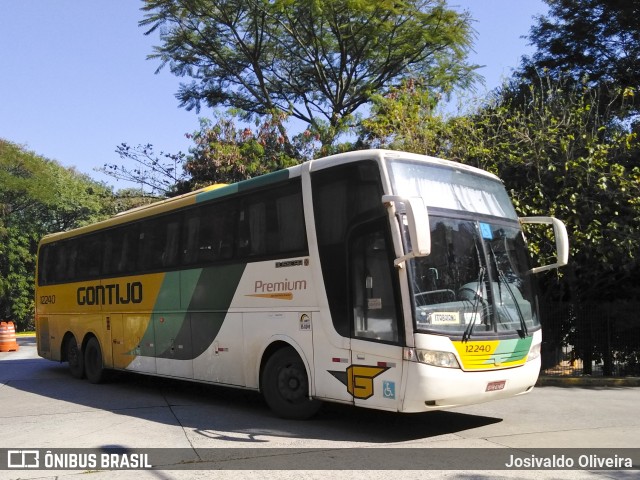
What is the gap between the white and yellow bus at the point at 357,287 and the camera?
738 centimetres

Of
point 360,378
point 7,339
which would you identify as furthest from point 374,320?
point 7,339

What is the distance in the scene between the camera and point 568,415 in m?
9.66

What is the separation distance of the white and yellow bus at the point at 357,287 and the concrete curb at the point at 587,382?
235 inches

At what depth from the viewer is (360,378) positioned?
25.4 feet

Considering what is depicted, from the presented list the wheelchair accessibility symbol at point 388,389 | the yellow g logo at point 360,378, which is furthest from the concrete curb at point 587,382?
the wheelchair accessibility symbol at point 388,389

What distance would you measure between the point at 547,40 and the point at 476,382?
18.3 metres

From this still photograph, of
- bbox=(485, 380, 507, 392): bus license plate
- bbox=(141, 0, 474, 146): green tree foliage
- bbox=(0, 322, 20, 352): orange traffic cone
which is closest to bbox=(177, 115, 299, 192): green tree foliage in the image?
bbox=(141, 0, 474, 146): green tree foliage

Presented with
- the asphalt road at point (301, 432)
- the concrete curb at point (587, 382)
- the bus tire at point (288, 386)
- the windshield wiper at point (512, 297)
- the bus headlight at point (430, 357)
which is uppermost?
the windshield wiper at point (512, 297)

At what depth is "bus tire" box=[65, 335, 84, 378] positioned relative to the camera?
1462 centimetres

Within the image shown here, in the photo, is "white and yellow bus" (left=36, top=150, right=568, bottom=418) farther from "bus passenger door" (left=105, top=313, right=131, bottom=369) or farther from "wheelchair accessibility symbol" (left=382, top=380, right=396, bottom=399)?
"bus passenger door" (left=105, top=313, right=131, bottom=369)

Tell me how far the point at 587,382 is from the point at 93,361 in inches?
419

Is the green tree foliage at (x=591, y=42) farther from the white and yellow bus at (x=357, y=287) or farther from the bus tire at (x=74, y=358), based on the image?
the bus tire at (x=74, y=358)

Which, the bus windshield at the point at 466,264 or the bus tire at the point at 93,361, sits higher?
the bus windshield at the point at 466,264

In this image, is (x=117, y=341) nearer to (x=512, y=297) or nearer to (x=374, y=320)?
(x=374, y=320)
